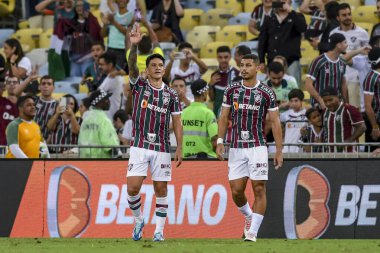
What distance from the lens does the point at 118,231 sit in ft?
57.2

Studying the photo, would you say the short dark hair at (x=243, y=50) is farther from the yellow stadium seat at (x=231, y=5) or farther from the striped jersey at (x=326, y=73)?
the yellow stadium seat at (x=231, y=5)

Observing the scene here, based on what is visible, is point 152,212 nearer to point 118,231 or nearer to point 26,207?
point 118,231

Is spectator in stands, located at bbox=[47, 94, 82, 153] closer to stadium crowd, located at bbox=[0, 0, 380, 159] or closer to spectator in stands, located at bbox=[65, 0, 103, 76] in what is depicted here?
stadium crowd, located at bbox=[0, 0, 380, 159]

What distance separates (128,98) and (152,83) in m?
5.32

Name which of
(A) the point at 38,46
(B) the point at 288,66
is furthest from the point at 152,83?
(A) the point at 38,46

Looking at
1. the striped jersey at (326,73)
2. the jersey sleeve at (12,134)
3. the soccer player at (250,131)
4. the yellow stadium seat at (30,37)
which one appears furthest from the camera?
the yellow stadium seat at (30,37)

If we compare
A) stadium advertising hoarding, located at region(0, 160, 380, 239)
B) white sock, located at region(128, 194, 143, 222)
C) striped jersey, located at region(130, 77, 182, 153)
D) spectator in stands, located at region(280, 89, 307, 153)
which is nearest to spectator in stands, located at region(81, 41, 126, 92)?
spectator in stands, located at region(280, 89, 307, 153)

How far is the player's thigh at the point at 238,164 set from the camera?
14.7 m

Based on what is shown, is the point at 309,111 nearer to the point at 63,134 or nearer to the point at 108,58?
the point at 108,58

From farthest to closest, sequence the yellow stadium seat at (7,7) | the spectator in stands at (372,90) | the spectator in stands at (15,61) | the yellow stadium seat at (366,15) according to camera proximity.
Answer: the yellow stadium seat at (7,7)
the yellow stadium seat at (366,15)
the spectator in stands at (15,61)
the spectator in stands at (372,90)

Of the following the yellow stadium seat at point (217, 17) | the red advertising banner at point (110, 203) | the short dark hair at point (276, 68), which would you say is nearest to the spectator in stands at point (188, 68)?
the short dark hair at point (276, 68)

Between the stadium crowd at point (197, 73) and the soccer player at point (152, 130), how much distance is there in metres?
2.36

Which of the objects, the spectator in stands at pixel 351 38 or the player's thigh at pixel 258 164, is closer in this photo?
the player's thigh at pixel 258 164

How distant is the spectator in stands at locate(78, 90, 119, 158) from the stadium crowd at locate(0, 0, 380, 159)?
1 cm
